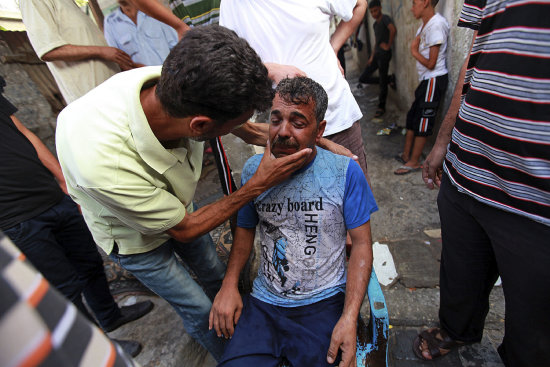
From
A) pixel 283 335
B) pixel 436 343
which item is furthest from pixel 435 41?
pixel 283 335

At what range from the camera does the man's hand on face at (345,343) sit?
1232 millimetres

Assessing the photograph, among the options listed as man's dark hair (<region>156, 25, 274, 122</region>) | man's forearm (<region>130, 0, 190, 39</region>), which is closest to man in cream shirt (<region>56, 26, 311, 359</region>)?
man's dark hair (<region>156, 25, 274, 122</region>)

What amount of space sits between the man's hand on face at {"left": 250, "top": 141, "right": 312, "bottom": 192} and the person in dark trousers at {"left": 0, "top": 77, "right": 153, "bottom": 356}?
4.98 ft

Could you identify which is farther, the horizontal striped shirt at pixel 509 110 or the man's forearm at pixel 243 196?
the man's forearm at pixel 243 196

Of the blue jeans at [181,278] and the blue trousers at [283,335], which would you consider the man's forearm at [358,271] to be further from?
the blue jeans at [181,278]

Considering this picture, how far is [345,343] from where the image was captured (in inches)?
49.6

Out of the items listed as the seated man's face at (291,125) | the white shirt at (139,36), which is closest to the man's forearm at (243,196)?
the seated man's face at (291,125)

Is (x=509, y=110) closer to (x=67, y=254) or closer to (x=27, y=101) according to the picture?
(x=67, y=254)

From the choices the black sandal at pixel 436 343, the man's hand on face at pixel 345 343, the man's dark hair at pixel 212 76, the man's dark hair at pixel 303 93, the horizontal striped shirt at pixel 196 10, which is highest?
Answer: the horizontal striped shirt at pixel 196 10

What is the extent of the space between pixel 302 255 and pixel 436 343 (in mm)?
1219

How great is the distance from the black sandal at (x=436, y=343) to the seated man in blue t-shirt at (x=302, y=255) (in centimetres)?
88

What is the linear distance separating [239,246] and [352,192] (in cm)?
80

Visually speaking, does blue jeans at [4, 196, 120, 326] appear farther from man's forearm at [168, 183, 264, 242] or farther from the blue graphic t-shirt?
the blue graphic t-shirt

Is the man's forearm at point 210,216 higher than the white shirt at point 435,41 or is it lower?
lower
